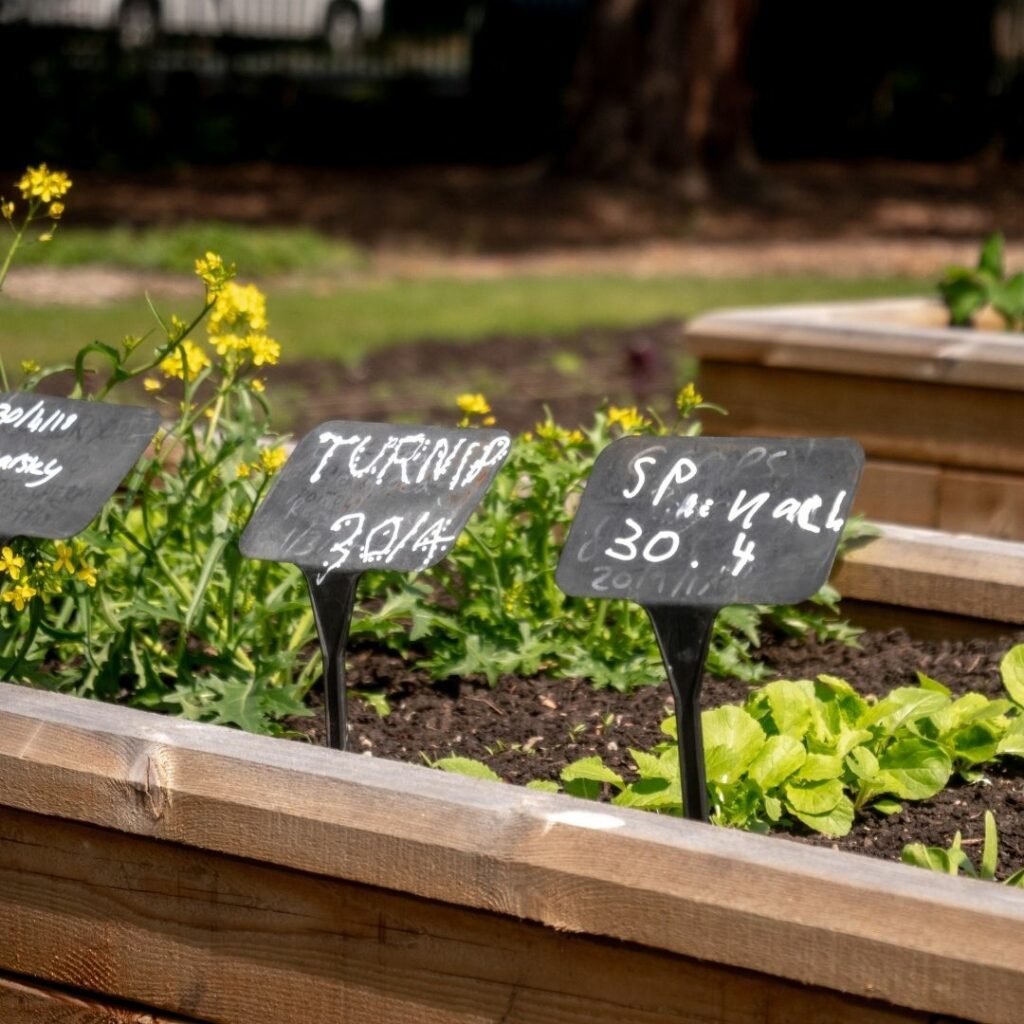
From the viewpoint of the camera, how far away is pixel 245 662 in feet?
10.9

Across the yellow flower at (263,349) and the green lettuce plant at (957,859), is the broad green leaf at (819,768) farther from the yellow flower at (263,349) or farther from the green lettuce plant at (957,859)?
the yellow flower at (263,349)

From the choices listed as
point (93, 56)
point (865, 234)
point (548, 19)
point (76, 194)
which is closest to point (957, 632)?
point (865, 234)

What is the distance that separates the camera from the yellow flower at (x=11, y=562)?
113 inches

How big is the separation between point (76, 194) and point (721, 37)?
21.4 feet

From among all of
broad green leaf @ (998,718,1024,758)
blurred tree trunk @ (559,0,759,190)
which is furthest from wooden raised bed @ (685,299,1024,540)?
blurred tree trunk @ (559,0,759,190)

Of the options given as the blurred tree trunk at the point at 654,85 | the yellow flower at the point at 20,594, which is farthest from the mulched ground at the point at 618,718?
the blurred tree trunk at the point at 654,85

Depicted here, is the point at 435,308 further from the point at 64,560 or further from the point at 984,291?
the point at 64,560

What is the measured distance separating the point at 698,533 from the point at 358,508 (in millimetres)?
550

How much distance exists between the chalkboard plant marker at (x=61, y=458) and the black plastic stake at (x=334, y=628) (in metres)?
0.35

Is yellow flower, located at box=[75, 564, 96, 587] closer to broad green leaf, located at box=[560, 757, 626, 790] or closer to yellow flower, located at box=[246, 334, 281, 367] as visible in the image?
yellow flower, located at box=[246, 334, 281, 367]

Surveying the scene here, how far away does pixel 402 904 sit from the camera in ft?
7.77

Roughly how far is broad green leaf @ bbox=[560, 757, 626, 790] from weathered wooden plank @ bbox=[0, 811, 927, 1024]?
48 cm

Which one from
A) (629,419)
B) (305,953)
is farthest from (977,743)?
(305,953)

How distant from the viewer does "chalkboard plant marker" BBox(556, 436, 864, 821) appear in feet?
8.02
